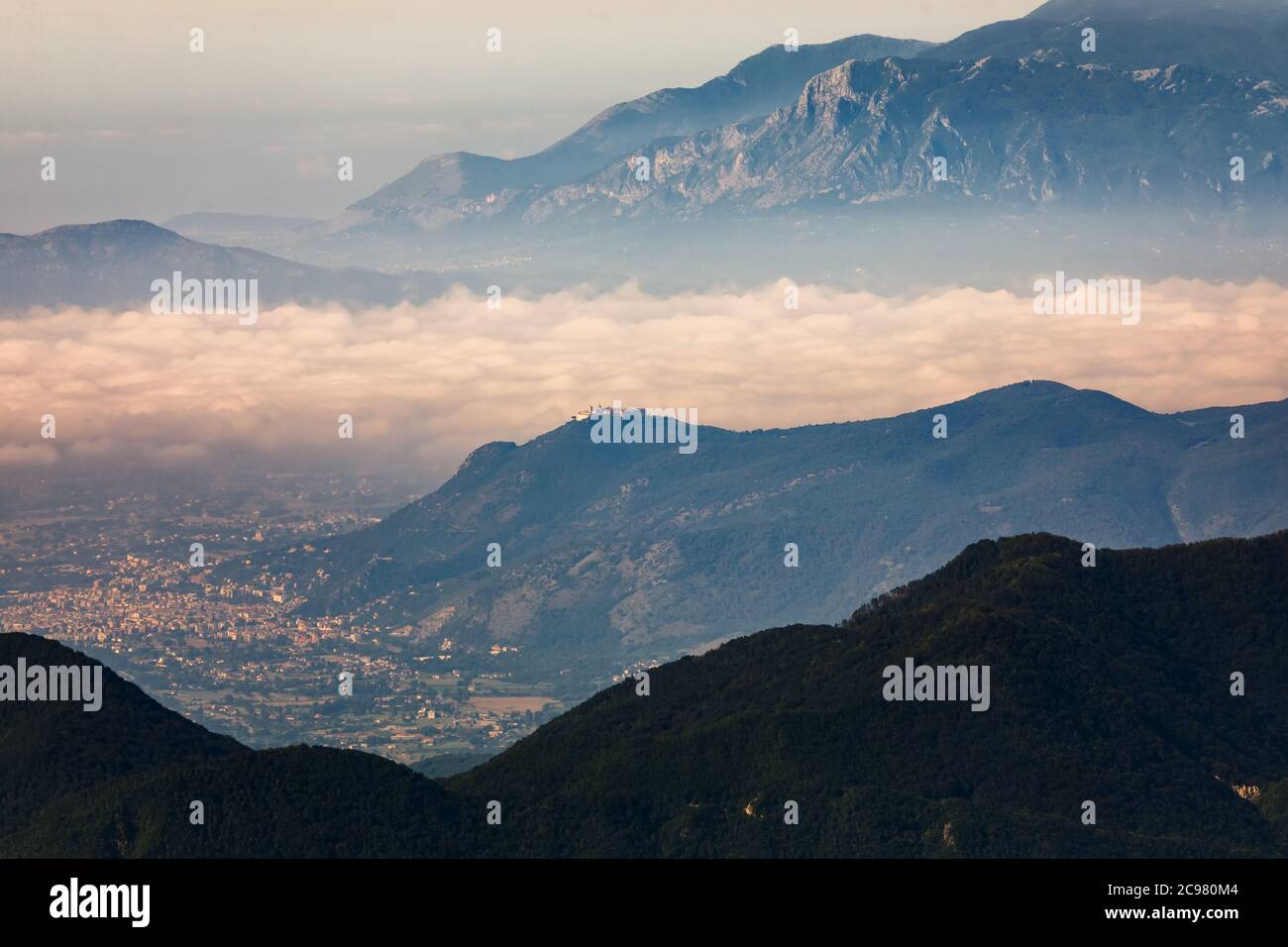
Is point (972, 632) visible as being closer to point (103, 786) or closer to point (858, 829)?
point (858, 829)

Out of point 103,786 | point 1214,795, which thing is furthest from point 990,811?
point 103,786
